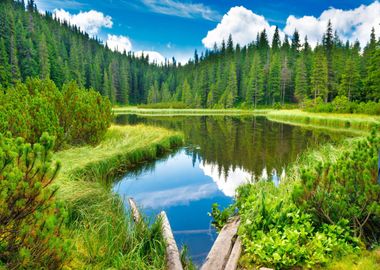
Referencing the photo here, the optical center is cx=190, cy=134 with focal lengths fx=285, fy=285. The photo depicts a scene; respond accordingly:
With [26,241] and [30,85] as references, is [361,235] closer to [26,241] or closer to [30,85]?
[26,241]

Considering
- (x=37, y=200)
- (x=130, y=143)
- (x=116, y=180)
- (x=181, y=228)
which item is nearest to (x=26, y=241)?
(x=37, y=200)

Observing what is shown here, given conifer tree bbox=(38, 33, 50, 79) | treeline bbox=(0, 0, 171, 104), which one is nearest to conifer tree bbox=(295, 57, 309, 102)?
treeline bbox=(0, 0, 171, 104)

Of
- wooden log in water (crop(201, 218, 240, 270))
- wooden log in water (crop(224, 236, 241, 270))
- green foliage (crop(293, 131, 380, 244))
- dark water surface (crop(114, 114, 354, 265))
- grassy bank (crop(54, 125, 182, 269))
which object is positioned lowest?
dark water surface (crop(114, 114, 354, 265))

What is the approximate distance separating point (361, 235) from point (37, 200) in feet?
16.3

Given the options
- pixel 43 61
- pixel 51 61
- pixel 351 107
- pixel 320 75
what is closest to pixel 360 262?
pixel 351 107

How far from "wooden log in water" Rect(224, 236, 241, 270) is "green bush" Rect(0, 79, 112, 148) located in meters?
7.23

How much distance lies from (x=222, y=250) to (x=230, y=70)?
8238 centimetres

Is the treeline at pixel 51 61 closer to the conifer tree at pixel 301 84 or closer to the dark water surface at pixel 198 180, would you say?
the dark water surface at pixel 198 180

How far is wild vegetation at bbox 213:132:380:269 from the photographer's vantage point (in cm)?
439

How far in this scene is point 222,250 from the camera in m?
4.88

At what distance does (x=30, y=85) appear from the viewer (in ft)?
44.8

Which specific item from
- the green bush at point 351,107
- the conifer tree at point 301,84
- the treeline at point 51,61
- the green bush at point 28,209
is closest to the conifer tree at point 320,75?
the conifer tree at point 301,84

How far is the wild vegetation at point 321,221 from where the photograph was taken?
4395 mm

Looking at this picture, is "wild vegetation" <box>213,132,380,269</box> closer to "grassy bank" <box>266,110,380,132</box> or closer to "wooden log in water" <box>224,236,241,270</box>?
"wooden log in water" <box>224,236,241,270</box>
